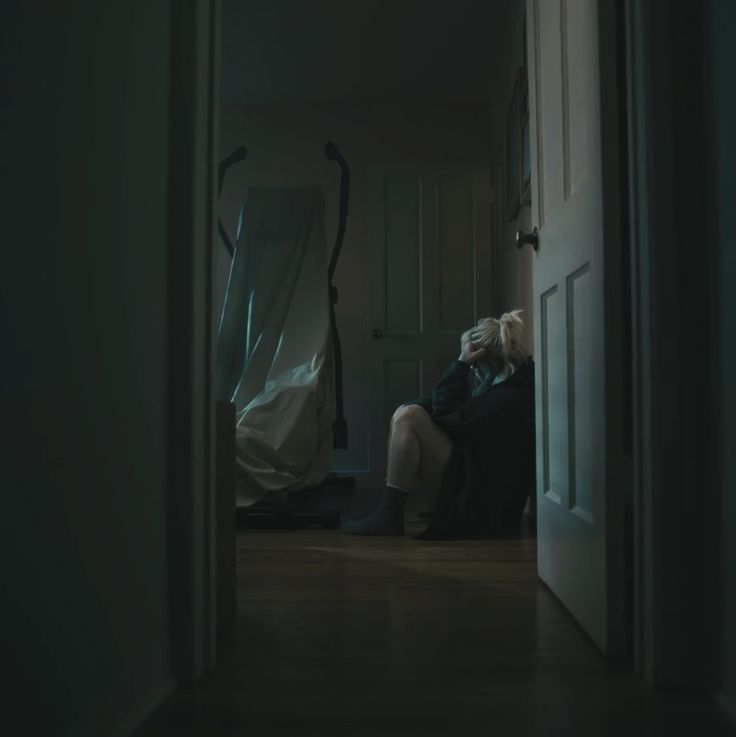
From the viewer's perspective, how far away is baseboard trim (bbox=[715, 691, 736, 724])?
1.19 m

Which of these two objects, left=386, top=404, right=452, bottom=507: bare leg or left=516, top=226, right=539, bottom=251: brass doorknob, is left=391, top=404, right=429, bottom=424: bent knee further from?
left=516, top=226, right=539, bottom=251: brass doorknob

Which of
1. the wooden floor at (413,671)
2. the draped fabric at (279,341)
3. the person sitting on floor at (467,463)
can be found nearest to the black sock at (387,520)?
the person sitting on floor at (467,463)

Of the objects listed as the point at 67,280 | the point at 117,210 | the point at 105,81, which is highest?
the point at 105,81

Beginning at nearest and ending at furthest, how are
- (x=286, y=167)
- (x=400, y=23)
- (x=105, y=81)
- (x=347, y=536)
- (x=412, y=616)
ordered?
(x=105, y=81) < (x=412, y=616) < (x=347, y=536) < (x=400, y=23) < (x=286, y=167)

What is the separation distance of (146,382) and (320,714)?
59 cm

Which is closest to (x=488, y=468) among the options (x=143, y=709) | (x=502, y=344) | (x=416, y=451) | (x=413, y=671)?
(x=416, y=451)

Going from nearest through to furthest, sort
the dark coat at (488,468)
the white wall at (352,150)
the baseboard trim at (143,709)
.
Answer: the baseboard trim at (143,709)
the dark coat at (488,468)
the white wall at (352,150)

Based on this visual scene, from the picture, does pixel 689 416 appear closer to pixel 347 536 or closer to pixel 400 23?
pixel 347 536

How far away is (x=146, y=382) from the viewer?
4.16ft

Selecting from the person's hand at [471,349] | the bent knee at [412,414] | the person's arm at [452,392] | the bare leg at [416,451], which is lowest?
the bare leg at [416,451]

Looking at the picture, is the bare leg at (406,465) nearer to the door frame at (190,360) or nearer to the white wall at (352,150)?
the door frame at (190,360)

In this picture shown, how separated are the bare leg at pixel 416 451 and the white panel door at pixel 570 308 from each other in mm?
1108

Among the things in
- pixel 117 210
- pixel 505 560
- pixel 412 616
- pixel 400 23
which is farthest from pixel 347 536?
pixel 400 23

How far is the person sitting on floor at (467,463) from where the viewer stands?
3.21 meters
